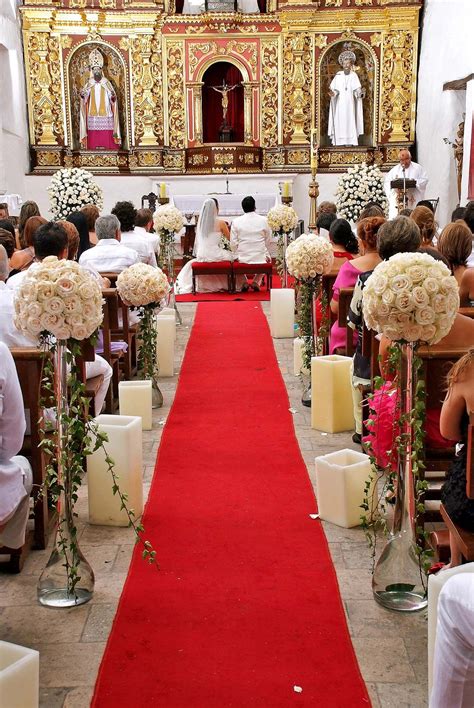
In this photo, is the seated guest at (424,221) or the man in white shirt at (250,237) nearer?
the seated guest at (424,221)

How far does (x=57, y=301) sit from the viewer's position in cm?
328

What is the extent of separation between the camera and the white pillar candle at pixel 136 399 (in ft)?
19.0

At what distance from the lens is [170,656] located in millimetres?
3084

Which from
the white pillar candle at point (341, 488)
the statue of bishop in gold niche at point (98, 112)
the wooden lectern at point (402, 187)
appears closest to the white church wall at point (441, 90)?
the wooden lectern at point (402, 187)

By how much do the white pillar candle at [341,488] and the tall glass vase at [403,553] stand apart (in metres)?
0.71

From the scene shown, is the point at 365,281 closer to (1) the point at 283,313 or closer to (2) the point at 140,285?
(2) the point at 140,285

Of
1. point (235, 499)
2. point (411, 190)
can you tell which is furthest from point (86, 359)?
point (411, 190)

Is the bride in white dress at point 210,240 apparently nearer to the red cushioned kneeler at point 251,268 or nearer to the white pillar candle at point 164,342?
the red cushioned kneeler at point 251,268

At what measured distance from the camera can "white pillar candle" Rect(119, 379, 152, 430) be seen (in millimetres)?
5781

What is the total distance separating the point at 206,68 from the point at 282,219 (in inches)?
236

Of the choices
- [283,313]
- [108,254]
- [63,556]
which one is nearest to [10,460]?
[63,556]

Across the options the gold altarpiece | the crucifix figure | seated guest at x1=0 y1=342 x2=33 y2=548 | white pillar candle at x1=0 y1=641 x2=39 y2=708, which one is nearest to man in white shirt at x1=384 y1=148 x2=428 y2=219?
the gold altarpiece

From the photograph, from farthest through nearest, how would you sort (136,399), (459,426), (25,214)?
1. (25,214)
2. (136,399)
3. (459,426)

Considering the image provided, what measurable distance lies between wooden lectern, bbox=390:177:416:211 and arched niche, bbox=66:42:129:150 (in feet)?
18.7
